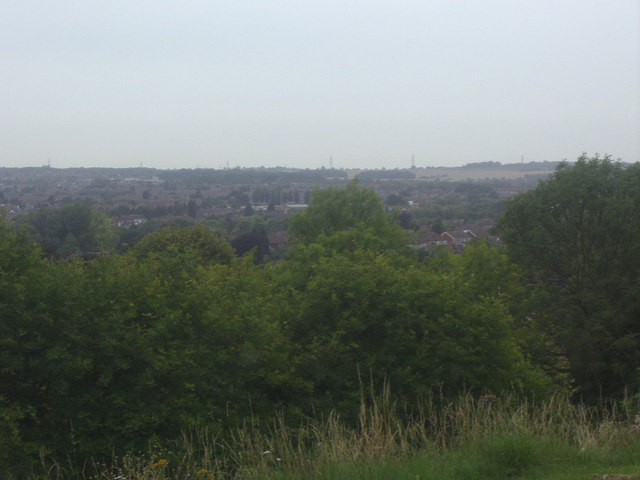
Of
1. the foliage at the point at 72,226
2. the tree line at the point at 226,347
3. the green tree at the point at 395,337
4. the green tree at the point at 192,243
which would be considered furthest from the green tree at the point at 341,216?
the green tree at the point at 395,337

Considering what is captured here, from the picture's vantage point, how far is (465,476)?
526cm

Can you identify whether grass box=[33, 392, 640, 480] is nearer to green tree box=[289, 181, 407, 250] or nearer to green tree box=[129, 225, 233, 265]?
green tree box=[129, 225, 233, 265]

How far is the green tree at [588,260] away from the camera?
15914 millimetres

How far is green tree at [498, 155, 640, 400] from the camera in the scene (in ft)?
52.2

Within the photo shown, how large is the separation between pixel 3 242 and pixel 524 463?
7.40 meters

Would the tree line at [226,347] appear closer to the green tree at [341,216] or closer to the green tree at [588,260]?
the green tree at [588,260]

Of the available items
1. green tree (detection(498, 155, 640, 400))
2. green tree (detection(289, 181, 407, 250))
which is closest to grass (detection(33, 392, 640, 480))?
green tree (detection(498, 155, 640, 400))

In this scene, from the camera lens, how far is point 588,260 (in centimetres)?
1742

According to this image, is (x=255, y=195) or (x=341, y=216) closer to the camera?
(x=341, y=216)

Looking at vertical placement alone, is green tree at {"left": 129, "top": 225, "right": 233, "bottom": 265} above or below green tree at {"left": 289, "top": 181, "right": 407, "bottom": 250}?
below

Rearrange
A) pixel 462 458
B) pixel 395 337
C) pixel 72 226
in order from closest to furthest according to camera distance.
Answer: pixel 462 458 < pixel 395 337 < pixel 72 226

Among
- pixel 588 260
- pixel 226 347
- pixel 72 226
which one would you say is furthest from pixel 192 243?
pixel 72 226

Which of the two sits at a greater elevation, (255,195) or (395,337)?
(255,195)

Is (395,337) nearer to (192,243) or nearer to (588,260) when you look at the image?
(588,260)
